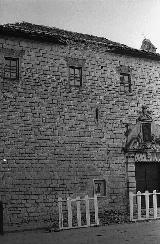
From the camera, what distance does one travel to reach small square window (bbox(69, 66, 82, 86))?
1284 cm

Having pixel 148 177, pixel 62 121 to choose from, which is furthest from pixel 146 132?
pixel 62 121

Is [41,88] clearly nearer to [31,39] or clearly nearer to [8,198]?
[31,39]

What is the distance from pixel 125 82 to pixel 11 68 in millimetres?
5005

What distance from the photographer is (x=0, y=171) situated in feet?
35.6

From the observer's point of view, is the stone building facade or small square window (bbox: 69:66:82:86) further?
small square window (bbox: 69:66:82:86)

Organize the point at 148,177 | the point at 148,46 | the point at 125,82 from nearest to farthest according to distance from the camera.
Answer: the point at 148,177 < the point at 125,82 < the point at 148,46

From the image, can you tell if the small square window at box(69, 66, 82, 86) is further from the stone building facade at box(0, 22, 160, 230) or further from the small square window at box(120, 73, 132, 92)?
the small square window at box(120, 73, 132, 92)

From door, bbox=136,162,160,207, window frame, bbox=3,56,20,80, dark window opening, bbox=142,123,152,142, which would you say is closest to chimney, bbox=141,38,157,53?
dark window opening, bbox=142,123,152,142

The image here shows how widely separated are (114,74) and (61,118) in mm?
3246

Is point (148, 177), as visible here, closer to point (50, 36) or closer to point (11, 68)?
point (50, 36)

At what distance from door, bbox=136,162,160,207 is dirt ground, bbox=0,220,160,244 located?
13.5 ft

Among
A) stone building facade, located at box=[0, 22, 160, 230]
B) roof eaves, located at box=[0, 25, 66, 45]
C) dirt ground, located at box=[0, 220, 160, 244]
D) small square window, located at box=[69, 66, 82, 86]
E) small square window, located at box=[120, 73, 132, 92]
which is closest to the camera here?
dirt ground, located at box=[0, 220, 160, 244]

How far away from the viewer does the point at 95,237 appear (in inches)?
307

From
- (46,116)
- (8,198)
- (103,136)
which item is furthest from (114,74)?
(8,198)
